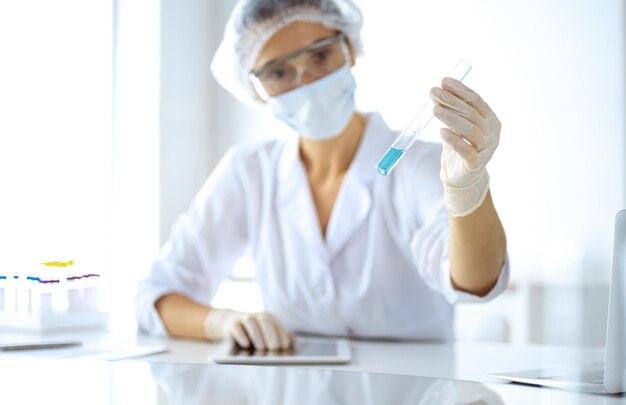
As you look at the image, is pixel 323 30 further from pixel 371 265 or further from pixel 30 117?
pixel 30 117

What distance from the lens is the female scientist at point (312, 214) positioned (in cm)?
158

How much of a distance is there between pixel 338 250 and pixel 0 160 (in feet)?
3.93

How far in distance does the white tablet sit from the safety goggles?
1.80 feet

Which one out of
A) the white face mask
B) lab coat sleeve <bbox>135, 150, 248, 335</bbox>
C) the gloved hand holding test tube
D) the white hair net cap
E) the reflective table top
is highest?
the white hair net cap

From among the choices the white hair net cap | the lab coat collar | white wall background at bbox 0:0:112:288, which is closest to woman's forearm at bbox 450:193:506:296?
the lab coat collar

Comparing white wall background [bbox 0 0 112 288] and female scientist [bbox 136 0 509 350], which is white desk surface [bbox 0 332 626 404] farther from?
white wall background [bbox 0 0 112 288]

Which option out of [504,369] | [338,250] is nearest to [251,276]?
[338,250]

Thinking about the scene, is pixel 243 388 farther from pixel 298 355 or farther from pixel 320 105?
pixel 320 105

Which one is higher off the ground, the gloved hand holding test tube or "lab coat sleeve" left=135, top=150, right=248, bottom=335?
the gloved hand holding test tube

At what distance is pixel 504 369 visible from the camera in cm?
113

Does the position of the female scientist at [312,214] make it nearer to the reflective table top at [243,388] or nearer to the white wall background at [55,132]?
the reflective table top at [243,388]

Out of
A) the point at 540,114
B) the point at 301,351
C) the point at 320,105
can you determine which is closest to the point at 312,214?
the point at 320,105

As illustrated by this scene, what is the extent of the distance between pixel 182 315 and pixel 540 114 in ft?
5.79

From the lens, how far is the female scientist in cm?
158
